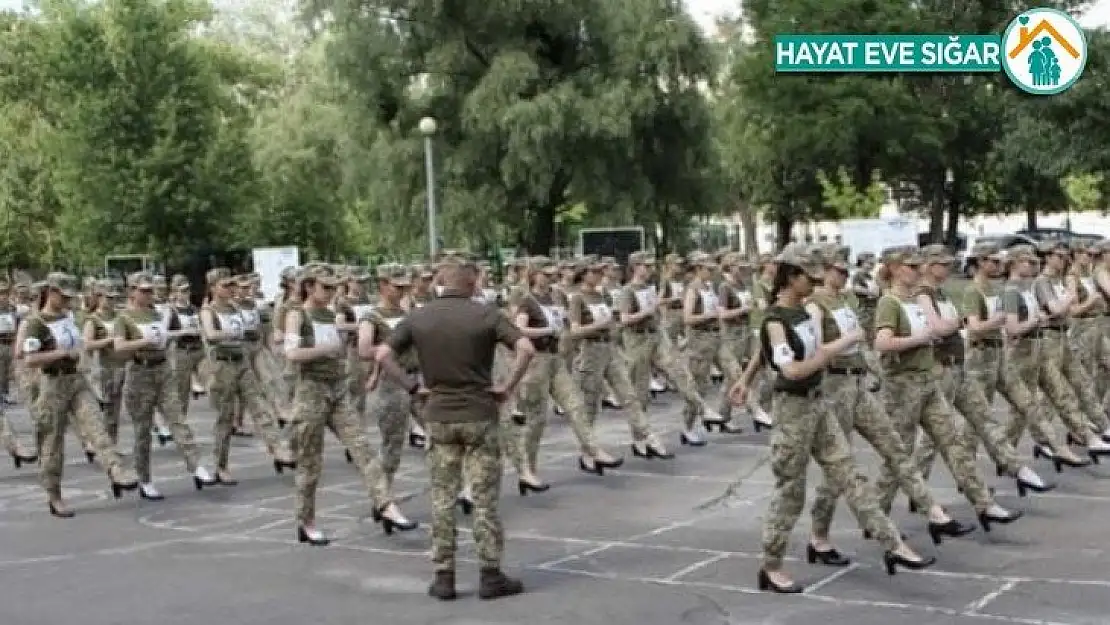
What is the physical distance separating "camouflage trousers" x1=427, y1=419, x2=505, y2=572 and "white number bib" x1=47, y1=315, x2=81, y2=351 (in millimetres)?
4695

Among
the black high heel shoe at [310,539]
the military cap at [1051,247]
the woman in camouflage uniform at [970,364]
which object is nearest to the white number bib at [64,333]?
the black high heel shoe at [310,539]

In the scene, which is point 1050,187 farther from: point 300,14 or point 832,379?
point 832,379

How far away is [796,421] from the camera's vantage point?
8.36m

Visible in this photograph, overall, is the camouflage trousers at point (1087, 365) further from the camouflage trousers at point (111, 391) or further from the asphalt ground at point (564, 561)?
the camouflage trousers at point (111, 391)

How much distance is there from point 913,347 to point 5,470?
32.7ft

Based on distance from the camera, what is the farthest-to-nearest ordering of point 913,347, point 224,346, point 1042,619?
point 224,346
point 913,347
point 1042,619

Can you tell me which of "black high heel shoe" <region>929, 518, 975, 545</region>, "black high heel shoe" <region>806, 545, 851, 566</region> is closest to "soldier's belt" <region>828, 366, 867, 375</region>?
"black high heel shoe" <region>806, 545, 851, 566</region>

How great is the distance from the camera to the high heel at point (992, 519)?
977 centimetres

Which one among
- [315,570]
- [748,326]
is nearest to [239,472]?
[315,570]

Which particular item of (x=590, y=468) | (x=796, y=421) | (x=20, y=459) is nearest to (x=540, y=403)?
(x=590, y=468)

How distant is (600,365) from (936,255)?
4388 mm

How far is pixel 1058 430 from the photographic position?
14109 mm

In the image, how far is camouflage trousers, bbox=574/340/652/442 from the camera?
45.1 ft

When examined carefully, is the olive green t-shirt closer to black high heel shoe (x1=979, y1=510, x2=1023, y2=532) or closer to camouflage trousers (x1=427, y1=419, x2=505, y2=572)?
black high heel shoe (x1=979, y1=510, x2=1023, y2=532)
